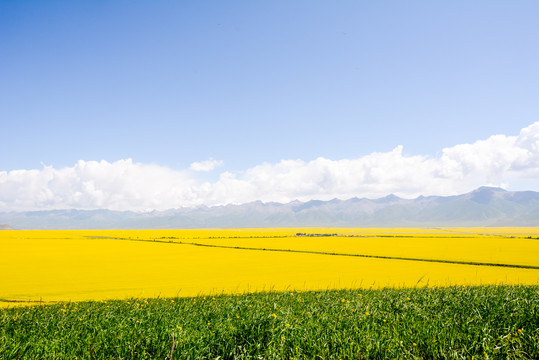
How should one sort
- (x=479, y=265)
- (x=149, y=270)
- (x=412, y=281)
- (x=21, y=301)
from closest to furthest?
1. (x=21, y=301)
2. (x=412, y=281)
3. (x=149, y=270)
4. (x=479, y=265)

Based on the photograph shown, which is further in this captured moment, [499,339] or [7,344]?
[499,339]

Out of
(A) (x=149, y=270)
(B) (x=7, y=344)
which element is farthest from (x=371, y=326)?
(A) (x=149, y=270)

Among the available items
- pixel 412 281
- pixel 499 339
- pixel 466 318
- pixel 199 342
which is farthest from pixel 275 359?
pixel 412 281

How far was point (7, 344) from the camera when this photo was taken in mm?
5430

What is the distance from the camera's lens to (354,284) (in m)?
17.8

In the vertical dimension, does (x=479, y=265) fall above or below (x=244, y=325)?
below

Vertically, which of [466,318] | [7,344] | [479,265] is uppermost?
→ [7,344]

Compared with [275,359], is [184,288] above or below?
below

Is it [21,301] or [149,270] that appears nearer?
[21,301]

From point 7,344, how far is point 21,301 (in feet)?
35.1

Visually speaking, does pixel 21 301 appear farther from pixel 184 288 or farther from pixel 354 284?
pixel 354 284

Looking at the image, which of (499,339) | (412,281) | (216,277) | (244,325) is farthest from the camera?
(216,277)

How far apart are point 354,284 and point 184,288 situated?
317 inches

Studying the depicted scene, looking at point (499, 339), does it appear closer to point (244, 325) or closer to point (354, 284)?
point (244, 325)
